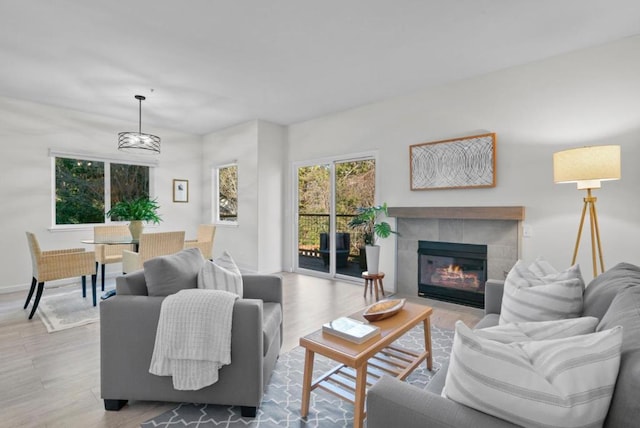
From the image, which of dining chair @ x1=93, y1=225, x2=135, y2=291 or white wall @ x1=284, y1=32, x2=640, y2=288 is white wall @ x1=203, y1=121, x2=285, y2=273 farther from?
white wall @ x1=284, y1=32, x2=640, y2=288

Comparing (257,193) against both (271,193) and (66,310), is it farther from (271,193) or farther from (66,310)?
(66,310)

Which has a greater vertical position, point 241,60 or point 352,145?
point 241,60

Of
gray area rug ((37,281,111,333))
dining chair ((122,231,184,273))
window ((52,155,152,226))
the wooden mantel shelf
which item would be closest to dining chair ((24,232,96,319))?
gray area rug ((37,281,111,333))

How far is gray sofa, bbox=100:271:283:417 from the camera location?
5.62 feet

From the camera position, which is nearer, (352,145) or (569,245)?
(569,245)

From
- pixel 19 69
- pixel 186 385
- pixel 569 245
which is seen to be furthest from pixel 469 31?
pixel 19 69

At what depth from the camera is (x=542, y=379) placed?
2.65 ft

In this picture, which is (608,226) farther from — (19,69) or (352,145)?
(19,69)

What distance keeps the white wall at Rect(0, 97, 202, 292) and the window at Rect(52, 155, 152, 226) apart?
167mm

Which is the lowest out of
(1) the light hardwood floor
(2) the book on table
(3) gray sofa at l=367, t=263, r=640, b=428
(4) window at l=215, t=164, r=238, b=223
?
(1) the light hardwood floor

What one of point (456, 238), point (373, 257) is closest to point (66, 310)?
point (373, 257)

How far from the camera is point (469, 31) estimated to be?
275cm

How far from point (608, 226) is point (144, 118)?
20.0 ft

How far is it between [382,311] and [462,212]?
2.11 metres
